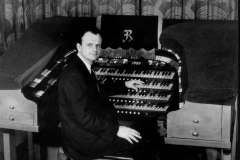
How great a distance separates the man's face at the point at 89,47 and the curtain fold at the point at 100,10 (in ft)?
2.77

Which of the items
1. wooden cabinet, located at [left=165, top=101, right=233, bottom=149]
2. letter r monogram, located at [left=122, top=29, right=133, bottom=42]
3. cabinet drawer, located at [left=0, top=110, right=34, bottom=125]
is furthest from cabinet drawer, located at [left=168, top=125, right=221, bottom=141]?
cabinet drawer, located at [left=0, top=110, right=34, bottom=125]

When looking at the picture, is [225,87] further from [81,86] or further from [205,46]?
[81,86]

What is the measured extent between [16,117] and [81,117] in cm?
62

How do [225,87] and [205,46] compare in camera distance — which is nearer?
[225,87]

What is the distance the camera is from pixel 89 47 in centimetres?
237

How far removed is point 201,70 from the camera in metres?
2.39

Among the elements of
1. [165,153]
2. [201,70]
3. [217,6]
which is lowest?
[165,153]

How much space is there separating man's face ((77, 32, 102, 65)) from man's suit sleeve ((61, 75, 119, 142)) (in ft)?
0.63

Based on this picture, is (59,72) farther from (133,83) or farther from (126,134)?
(126,134)

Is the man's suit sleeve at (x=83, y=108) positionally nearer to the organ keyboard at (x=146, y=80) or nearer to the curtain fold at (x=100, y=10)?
the organ keyboard at (x=146, y=80)

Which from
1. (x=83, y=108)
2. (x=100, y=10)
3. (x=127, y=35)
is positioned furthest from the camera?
(x=100, y=10)

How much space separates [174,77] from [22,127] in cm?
110

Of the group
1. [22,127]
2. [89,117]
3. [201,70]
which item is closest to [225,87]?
[201,70]

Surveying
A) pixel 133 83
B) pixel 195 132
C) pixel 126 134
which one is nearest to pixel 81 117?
pixel 126 134
